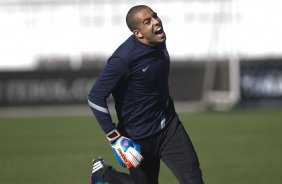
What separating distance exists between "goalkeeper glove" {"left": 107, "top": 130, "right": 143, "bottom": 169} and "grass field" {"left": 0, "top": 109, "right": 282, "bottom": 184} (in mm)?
3601

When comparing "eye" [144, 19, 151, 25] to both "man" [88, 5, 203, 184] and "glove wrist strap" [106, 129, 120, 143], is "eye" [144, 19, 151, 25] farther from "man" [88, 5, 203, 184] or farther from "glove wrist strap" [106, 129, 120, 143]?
"glove wrist strap" [106, 129, 120, 143]

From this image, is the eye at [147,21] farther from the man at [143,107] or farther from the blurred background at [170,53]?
the blurred background at [170,53]

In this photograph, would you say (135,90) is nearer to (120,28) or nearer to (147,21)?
(147,21)

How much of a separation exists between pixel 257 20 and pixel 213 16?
161 cm

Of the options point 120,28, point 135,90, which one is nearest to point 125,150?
point 135,90

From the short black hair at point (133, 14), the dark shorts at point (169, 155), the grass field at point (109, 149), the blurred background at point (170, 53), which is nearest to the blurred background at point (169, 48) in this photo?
the blurred background at point (170, 53)

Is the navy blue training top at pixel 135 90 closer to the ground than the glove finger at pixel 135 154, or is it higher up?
higher up

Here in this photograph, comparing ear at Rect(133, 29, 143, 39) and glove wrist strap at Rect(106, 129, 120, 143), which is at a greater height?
ear at Rect(133, 29, 143, 39)

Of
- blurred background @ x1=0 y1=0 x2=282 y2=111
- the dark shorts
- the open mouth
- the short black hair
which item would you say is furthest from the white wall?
the open mouth

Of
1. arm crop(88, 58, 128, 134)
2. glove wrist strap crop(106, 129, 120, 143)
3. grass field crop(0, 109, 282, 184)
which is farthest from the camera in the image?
grass field crop(0, 109, 282, 184)

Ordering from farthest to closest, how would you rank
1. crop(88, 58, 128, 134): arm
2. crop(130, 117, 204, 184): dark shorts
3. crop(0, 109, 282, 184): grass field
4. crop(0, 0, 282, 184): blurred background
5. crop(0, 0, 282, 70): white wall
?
crop(0, 0, 282, 70): white wall → crop(0, 0, 282, 184): blurred background → crop(0, 109, 282, 184): grass field → crop(130, 117, 204, 184): dark shorts → crop(88, 58, 128, 134): arm

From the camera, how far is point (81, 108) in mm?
26906

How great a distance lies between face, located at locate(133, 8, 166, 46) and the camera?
7715mm

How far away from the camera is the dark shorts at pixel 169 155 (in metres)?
7.98
